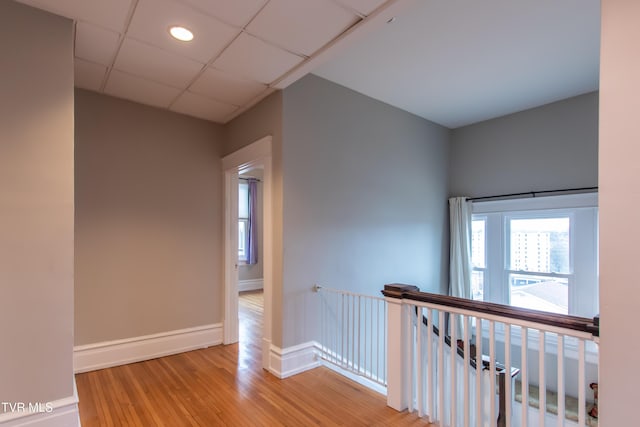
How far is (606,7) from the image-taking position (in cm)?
134

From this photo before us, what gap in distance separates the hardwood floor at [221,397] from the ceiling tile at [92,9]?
2633 millimetres

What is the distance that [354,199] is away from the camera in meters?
3.53

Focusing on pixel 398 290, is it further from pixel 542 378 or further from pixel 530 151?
pixel 530 151


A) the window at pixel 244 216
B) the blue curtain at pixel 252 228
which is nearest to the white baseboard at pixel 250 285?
the blue curtain at pixel 252 228

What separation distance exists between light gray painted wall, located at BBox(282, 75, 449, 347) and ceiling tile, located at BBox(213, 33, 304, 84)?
0.36m

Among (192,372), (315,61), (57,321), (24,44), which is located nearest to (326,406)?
(192,372)

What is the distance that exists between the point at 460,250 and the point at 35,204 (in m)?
4.63

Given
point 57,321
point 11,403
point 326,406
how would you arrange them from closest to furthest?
1. point 11,403
2. point 57,321
3. point 326,406

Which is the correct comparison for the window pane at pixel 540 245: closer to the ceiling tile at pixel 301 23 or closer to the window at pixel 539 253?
the window at pixel 539 253

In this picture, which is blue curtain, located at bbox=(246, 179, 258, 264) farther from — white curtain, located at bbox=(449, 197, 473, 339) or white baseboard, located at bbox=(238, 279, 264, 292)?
white curtain, located at bbox=(449, 197, 473, 339)

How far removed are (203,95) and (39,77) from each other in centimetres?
133

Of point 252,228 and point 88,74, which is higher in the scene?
point 88,74

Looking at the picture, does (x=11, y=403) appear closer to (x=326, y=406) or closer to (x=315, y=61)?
(x=326, y=406)

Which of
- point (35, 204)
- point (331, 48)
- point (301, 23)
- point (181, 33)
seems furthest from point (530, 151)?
point (35, 204)
